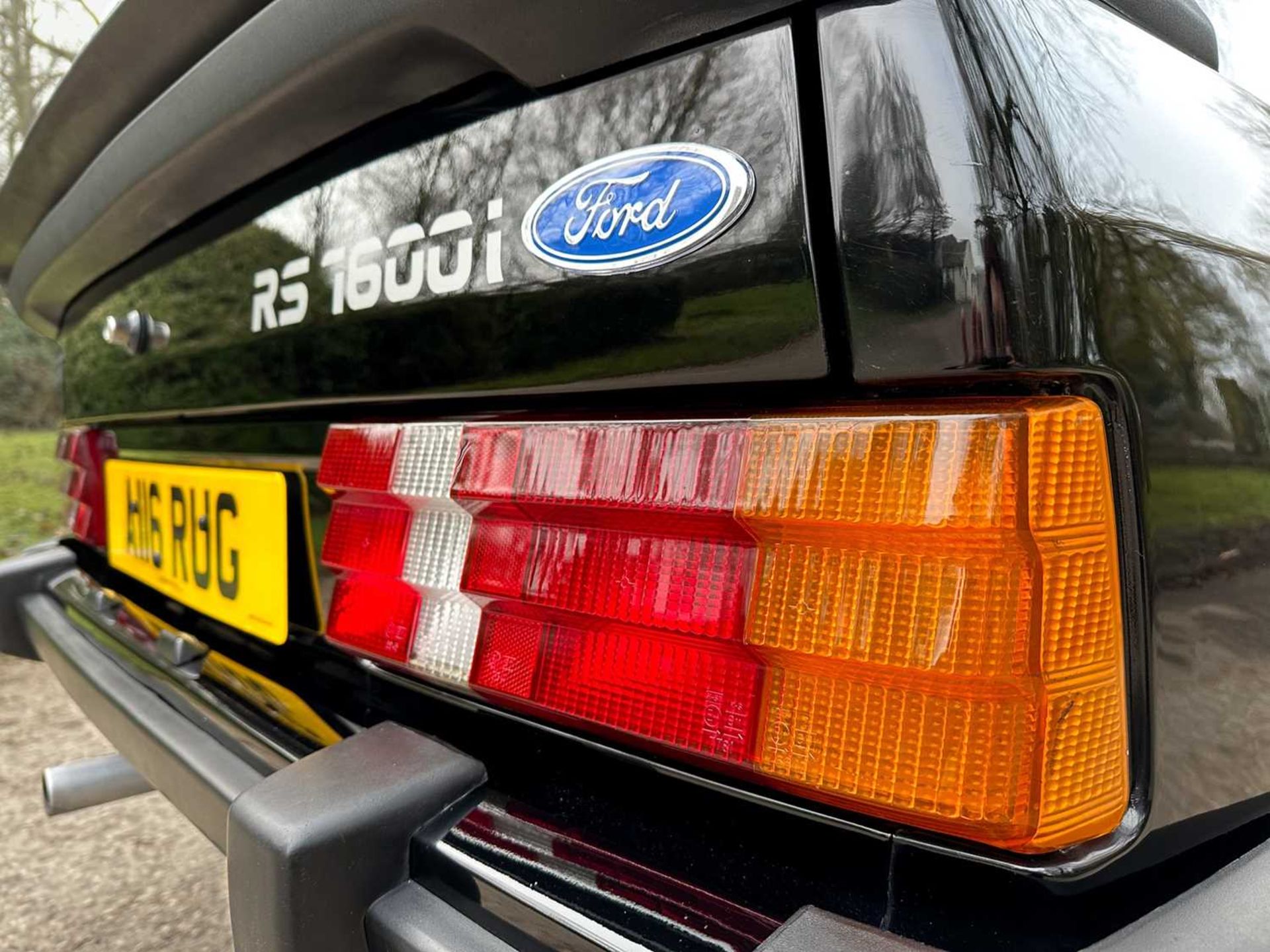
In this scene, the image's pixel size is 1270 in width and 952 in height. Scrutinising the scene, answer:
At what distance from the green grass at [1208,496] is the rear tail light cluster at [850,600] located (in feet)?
0.27

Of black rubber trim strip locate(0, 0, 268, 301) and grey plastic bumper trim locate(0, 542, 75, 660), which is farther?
grey plastic bumper trim locate(0, 542, 75, 660)

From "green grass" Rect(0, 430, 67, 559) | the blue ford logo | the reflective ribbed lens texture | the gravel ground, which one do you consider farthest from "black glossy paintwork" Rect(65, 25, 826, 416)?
"green grass" Rect(0, 430, 67, 559)

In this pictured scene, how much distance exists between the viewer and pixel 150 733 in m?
1.34

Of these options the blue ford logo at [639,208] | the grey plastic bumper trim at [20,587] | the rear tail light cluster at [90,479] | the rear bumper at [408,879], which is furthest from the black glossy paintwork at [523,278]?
the grey plastic bumper trim at [20,587]

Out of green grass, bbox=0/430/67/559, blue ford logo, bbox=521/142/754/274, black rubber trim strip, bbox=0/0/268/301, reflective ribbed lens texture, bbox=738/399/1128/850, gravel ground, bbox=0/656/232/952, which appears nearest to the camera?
reflective ribbed lens texture, bbox=738/399/1128/850

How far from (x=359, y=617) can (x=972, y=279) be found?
799mm

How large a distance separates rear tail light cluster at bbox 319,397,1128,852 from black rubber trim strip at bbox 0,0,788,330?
348 mm

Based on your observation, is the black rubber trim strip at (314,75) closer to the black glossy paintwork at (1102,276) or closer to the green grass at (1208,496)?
the black glossy paintwork at (1102,276)

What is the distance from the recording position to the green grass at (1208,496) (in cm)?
76

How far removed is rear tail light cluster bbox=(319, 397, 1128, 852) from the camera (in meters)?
0.67

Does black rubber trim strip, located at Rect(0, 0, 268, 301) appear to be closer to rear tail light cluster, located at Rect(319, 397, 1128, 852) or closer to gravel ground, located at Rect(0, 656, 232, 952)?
rear tail light cluster, located at Rect(319, 397, 1128, 852)

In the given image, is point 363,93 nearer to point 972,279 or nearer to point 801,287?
point 801,287

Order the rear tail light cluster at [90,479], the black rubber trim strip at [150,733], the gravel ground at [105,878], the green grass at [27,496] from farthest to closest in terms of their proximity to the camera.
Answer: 1. the green grass at [27,496]
2. the gravel ground at [105,878]
3. the rear tail light cluster at [90,479]
4. the black rubber trim strip at [150,733]

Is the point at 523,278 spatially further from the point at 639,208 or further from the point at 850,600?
the point at 850,600
